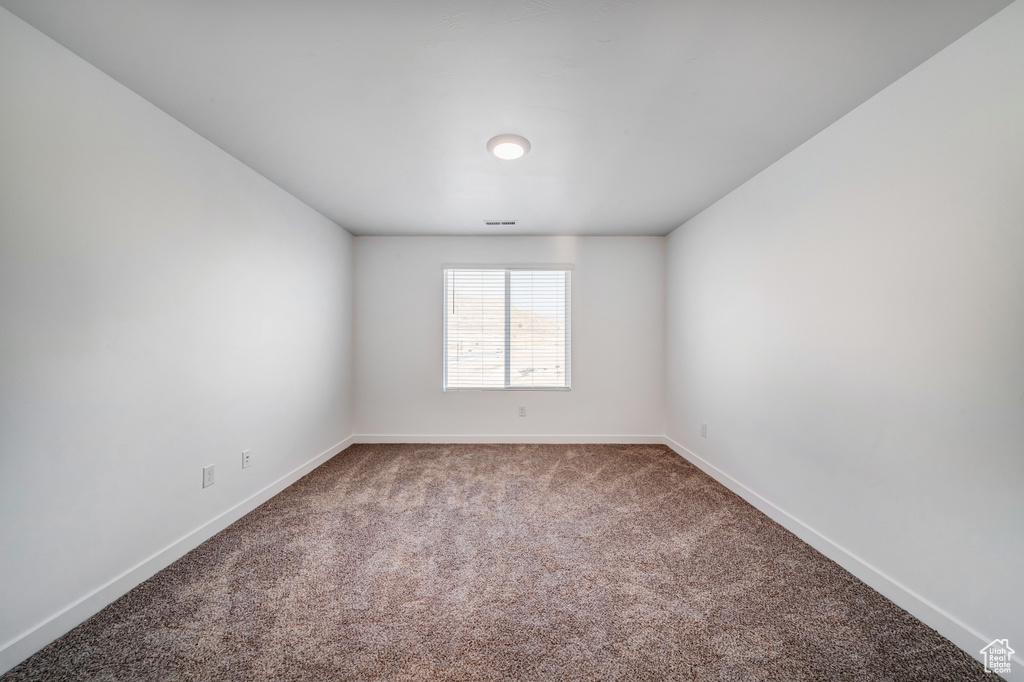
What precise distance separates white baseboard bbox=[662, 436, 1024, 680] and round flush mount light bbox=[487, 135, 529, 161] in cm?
282

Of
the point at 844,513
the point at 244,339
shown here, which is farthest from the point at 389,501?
the point at 844,513

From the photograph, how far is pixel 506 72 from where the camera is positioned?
5.23 ft

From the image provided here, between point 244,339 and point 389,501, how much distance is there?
1.53 metres

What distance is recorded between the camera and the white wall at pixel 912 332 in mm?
1329

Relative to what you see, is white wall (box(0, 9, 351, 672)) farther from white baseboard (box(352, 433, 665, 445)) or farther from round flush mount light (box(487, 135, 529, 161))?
round flush mount light (box(487, 135, 529, 161))

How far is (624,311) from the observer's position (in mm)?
4109

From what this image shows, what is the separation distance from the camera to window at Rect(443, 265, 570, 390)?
4.16 m

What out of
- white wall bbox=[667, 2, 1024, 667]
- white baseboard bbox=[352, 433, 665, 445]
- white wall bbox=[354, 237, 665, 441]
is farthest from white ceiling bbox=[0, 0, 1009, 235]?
white baseboard bbox=[352, 433, 665, 445]

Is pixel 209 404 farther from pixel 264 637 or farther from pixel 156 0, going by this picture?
pixel 156 0

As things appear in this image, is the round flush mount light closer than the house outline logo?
No

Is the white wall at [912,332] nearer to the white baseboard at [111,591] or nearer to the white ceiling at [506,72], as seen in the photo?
the white ceiling at [506,72]

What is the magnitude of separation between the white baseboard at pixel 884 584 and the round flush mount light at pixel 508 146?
2.82m

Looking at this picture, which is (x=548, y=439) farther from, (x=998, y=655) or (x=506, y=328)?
(x=998, y=655)

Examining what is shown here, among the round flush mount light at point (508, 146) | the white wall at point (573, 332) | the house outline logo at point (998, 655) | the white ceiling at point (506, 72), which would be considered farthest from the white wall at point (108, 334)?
the house outline logo at point (998, 655)
